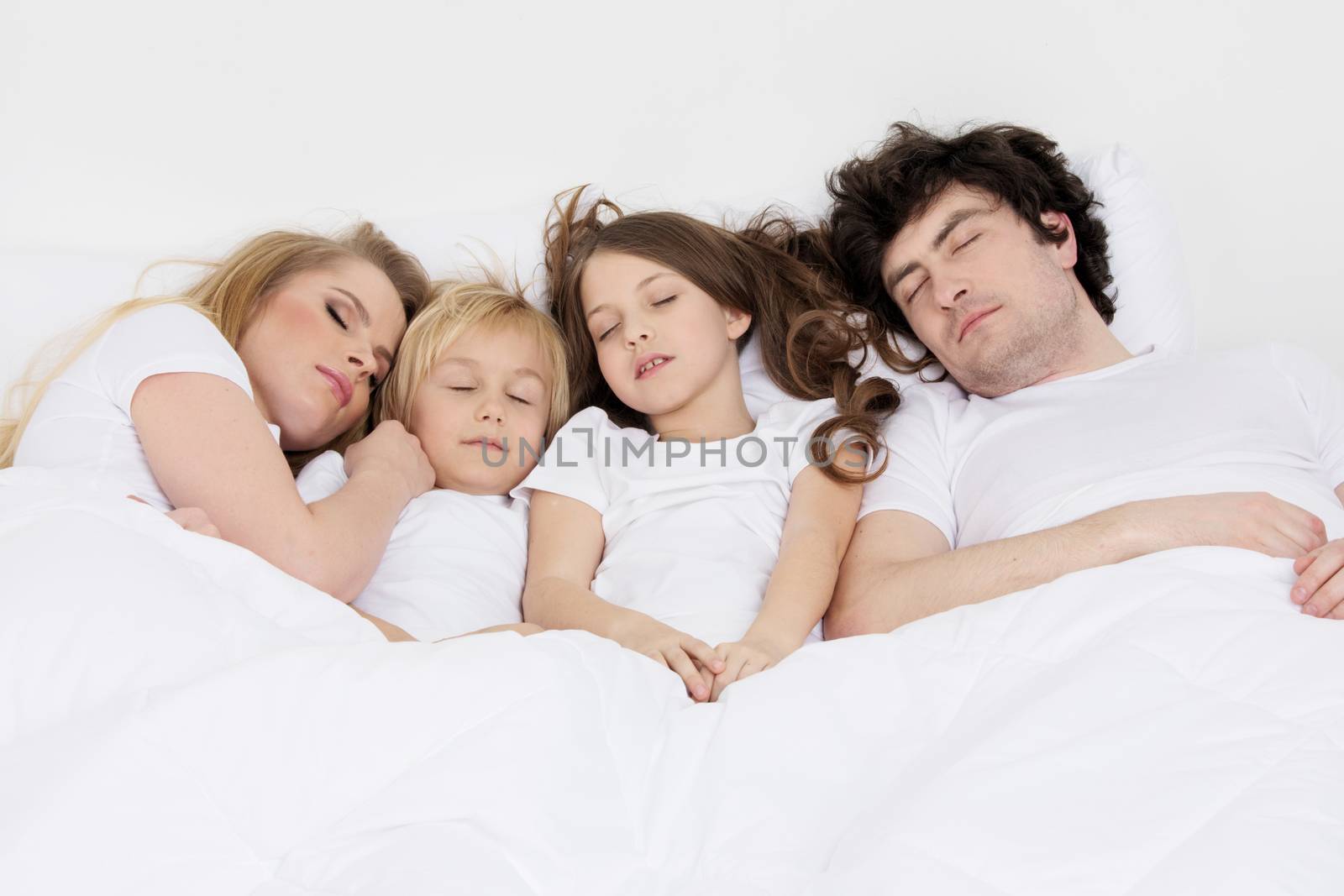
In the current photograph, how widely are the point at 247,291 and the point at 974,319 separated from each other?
1.34m

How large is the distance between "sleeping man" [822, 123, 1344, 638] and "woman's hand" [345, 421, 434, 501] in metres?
0.78

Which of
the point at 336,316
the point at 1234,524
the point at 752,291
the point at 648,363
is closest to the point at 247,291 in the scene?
the point at 336,316

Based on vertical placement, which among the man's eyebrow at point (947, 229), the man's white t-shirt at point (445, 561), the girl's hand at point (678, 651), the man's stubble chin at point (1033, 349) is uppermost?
the man's eyebrow at point (947, 229)

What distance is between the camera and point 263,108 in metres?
2.53

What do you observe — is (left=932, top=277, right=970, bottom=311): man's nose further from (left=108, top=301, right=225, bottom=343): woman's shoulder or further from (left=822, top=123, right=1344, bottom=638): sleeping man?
(left=108, top=301, right=225, bottom=343): woman's shoulder

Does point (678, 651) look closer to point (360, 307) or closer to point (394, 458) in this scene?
point (394, 458)

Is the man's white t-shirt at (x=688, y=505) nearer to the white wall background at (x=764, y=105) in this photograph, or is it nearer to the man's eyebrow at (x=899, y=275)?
the man's eyebrow at (x=899, y=275)

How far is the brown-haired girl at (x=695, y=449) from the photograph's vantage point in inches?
65.4

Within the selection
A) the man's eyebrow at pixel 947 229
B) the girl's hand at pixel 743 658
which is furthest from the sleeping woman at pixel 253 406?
the man's eyebrow at pixel 947 229

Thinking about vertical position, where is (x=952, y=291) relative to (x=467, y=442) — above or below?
above

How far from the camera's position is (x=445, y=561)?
1815 millimetres

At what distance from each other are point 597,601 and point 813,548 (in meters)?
0.37

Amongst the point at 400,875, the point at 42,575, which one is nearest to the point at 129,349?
the point at 42,575

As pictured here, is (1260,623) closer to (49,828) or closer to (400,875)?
(400,875)
